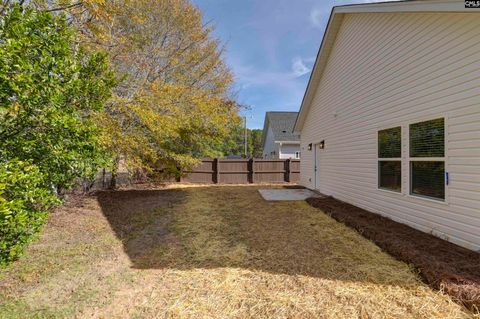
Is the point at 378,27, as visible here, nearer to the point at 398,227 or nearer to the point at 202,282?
the point at 398,227

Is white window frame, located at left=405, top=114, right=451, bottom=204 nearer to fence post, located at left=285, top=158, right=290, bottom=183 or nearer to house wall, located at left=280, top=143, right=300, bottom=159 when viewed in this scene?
fence post, located at left=285, top=158, right=290, bottom=183

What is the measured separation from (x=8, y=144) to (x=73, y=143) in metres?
0.70

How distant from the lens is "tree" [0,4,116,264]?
270cm

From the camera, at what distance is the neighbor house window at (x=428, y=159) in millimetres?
4391

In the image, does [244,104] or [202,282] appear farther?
[244,104]

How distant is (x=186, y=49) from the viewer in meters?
12.7

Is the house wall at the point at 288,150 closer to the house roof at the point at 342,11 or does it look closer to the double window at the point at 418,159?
the house roof at the point at 342,11

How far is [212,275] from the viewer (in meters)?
3.38

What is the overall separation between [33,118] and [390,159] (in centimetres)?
654

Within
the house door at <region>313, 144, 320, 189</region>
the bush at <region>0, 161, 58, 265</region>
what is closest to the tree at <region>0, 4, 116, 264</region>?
the bush at <region>0, 161, 58, 265</region>

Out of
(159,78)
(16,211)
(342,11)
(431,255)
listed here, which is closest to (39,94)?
(16,211)

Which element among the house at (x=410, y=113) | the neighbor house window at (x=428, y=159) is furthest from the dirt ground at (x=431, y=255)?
the neighbor house window at (x=428, y=159)

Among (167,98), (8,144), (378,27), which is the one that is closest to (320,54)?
(378,27)

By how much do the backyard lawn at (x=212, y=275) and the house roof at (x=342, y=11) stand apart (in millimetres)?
3990
